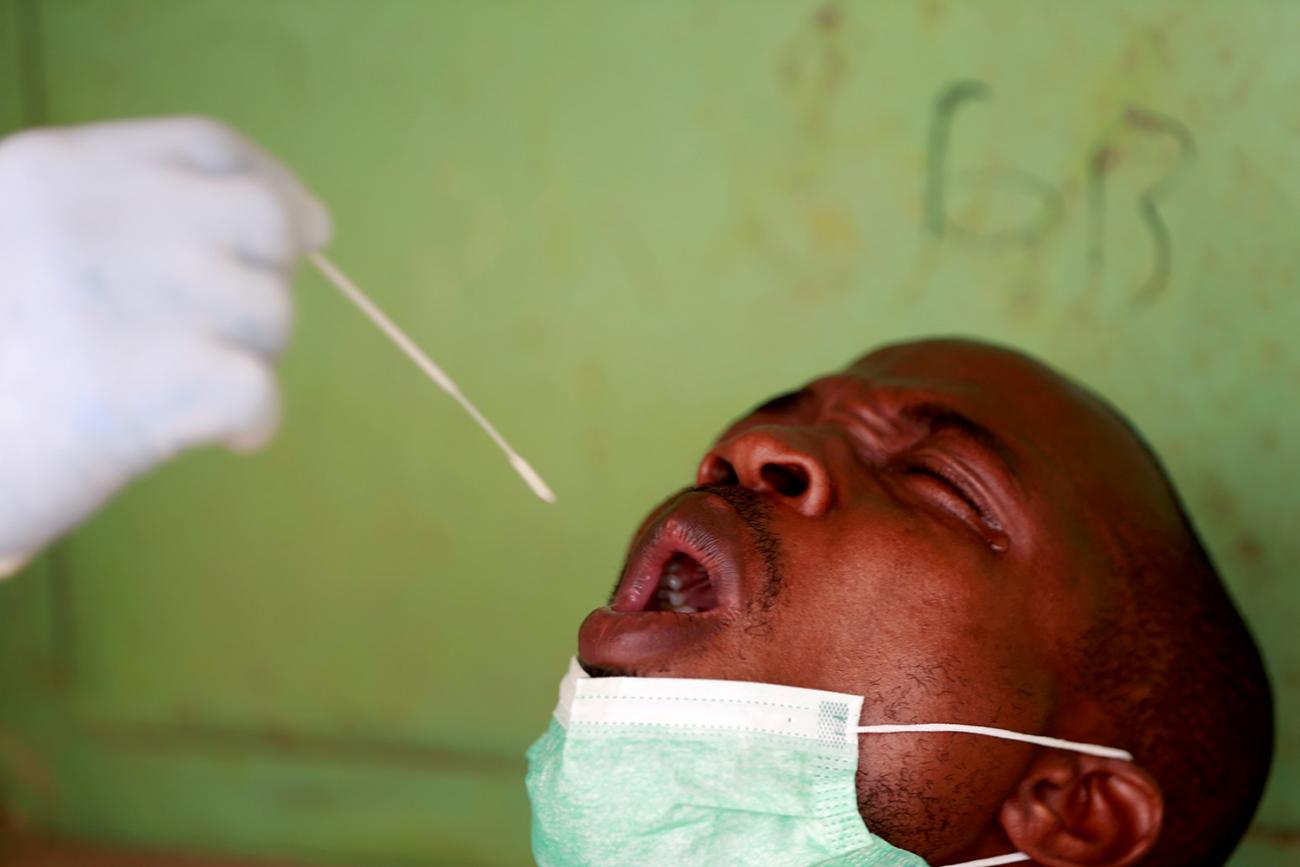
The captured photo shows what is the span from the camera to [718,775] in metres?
1.37

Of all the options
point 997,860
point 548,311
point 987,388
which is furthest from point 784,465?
point 548,311

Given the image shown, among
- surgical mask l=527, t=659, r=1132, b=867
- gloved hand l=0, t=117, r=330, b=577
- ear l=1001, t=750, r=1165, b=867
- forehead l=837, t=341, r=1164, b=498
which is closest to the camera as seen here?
gloved hand l=0, t=117, r=330, b=577

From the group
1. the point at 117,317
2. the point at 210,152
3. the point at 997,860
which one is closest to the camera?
the point at 117,317

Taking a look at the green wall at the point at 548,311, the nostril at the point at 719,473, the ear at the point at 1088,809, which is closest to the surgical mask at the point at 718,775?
the ear at the point at 1088,809

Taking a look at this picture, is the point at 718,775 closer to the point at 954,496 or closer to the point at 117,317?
the point at 954,496

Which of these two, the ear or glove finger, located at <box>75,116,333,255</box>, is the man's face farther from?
glove finger, located at <box>75,116,333,255</box>

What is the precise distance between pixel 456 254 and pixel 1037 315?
955 millimetres

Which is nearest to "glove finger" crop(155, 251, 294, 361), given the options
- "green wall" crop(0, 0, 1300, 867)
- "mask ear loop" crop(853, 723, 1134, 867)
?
"mask ear loop" crop(853, 723, 1134, 867)

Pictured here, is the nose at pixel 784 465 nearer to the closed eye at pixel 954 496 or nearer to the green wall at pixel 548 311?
the closed eye at pixel 954 496

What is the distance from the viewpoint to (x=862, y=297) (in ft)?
7.04

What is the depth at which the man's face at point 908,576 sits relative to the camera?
1401 millimetres

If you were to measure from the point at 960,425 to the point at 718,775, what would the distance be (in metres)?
0.49

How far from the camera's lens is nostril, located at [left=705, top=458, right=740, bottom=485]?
1.60 metres

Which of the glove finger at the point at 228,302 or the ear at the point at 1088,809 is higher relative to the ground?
the glove finger at the point at 228,302
